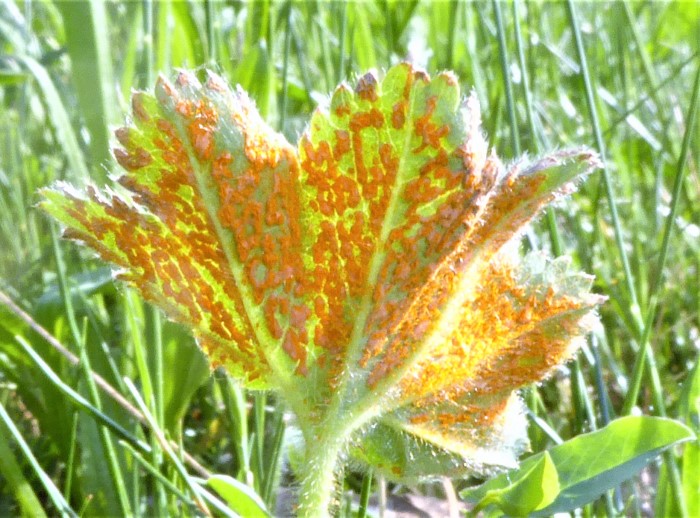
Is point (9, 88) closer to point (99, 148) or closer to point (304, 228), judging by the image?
point (99, 148)

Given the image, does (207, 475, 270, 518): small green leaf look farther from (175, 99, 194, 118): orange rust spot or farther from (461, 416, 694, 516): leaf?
→ (175, 99, 194, 118): orange rust spot

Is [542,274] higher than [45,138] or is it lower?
lower

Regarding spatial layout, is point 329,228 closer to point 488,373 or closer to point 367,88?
point 367,88

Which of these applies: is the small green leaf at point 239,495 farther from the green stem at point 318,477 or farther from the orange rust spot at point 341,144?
the orange rust spot at point 341,144

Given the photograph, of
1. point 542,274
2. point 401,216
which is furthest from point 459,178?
point 542,274

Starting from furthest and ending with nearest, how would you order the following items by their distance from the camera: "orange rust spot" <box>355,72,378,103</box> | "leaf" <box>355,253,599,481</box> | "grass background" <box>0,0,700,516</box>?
"grass background" <box>0,0,700,516</box>
"leaf" <box>355,253,599,481</box>
"orange rust spot" <box>355,72,378,103</box>

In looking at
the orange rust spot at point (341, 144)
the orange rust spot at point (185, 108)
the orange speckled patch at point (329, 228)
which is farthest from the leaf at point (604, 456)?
the orange rust spot at point (185, 108)

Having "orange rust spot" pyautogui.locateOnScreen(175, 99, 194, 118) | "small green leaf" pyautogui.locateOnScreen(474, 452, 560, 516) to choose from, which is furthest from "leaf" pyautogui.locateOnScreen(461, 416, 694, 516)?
"orange rust spot" pyautogui.locateOnScreen(175, 99, 194, 118)
